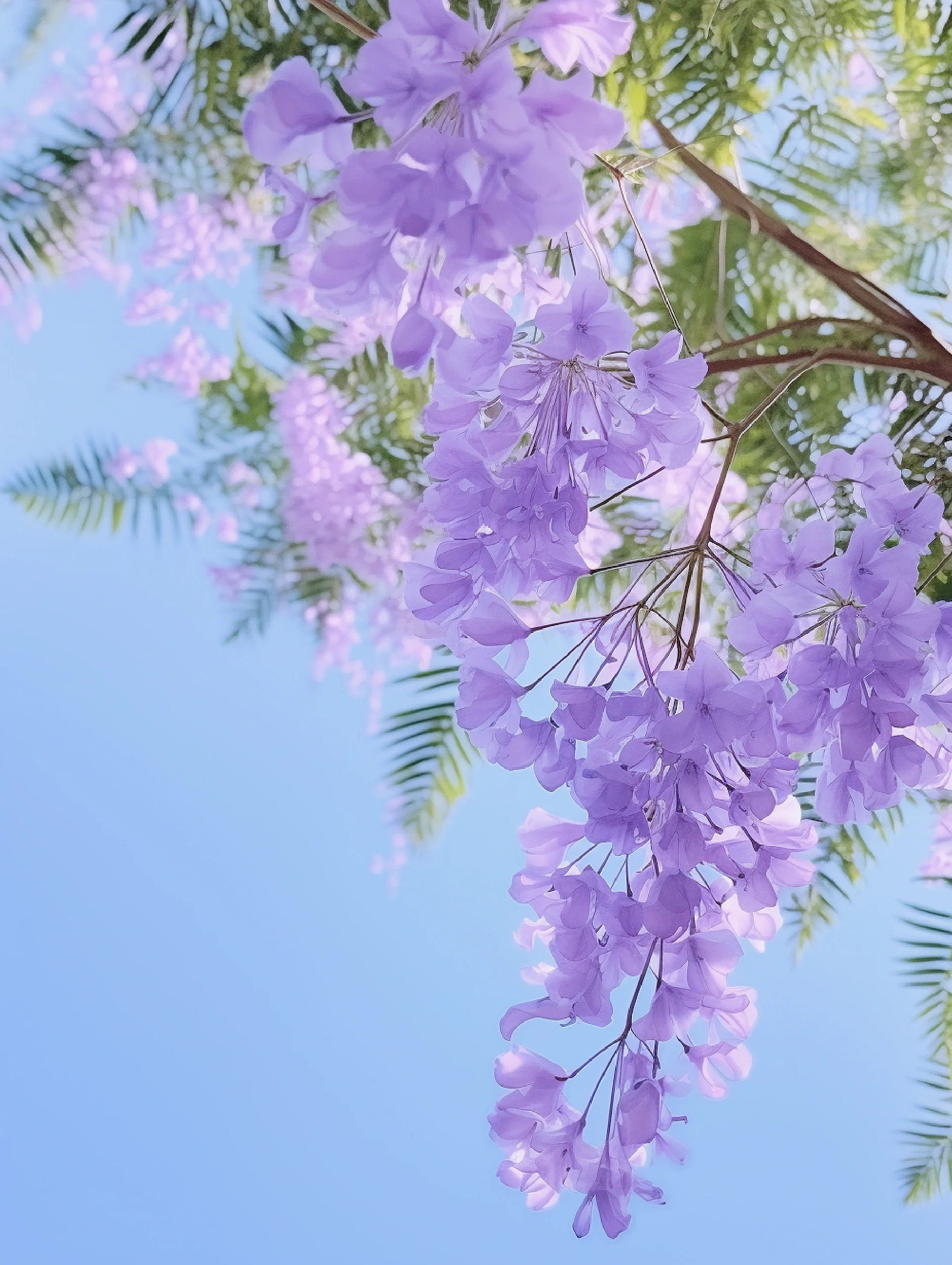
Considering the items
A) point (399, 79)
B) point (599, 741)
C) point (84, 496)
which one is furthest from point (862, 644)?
Result: point (84, 496)

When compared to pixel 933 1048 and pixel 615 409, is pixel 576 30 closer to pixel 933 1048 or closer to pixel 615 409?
pixel 615 409

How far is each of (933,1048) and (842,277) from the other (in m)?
0.73

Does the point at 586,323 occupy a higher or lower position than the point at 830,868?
lower

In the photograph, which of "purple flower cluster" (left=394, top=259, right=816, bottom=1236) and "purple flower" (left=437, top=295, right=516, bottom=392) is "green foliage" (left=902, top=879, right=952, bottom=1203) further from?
"purple flower" (left=437, top=295, right=516, bottom=392)

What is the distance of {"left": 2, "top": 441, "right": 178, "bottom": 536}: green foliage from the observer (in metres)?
1.45

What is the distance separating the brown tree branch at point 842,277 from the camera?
505mm

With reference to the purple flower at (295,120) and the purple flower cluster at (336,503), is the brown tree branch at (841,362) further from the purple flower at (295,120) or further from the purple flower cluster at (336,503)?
the purple flower cluster at (336,503)

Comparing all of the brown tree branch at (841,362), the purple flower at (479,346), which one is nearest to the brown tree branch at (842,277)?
the brown tree branch at (841,362)

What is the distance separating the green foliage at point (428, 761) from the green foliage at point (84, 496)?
0.53m

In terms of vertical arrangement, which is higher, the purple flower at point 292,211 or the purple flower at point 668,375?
the purple flower at point 668,375

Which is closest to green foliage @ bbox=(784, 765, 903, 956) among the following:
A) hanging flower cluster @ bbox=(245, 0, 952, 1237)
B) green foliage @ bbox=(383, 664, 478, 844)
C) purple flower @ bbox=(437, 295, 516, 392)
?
green foliage @ bbox=(383, 664, 478, 844)

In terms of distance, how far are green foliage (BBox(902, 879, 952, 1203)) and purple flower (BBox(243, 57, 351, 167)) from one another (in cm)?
67

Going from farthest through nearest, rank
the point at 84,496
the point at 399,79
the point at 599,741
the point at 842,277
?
the point at 84,496 < the point at 842,277 < the point at 599,741 < the point at 399,79

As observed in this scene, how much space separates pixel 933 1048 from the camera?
3.18 ft
